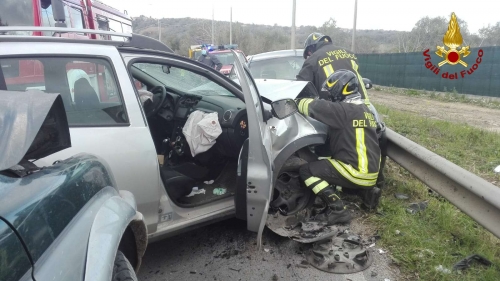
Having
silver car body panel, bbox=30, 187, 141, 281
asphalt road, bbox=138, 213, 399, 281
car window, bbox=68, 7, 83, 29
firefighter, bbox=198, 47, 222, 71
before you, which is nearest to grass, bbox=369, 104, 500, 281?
asphalt road, bbox=138, 213, 399, 281

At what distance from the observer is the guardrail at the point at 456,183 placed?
259cm

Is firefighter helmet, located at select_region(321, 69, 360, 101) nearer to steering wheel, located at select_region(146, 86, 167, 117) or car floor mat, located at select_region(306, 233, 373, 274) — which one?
car floor mat, located at select_region(306, 233, 373, 274)

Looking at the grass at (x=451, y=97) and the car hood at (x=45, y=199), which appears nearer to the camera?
the car hood at (x=45, y=199)

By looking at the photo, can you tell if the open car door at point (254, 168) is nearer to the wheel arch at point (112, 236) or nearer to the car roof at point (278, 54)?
the wheel arch at point (112, 236)

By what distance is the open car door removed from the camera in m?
2.82

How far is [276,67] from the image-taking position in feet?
24.8

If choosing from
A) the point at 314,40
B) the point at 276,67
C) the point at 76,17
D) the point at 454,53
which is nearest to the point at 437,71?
the point at 454,53

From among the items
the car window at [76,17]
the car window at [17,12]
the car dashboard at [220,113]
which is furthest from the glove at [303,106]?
the car window at [76,17]

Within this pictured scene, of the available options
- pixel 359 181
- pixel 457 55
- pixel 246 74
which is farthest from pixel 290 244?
pixel 457 55

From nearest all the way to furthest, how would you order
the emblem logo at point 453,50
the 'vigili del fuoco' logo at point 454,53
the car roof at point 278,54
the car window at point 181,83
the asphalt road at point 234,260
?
the asphalt road at point 234,260 < the car window at point 181,83 < the car roof at point 278,54 < the 'vigili del fuoco' logo at point 454,53 < the emblem logo at point 453,50

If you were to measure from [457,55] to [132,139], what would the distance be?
14.8 m

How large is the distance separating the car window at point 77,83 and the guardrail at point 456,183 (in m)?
2.39

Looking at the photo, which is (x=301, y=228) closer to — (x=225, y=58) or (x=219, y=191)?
(x=219, y=191)

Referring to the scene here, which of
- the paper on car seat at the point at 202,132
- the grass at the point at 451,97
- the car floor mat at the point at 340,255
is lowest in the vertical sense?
the grass at the point at 451,97
